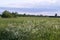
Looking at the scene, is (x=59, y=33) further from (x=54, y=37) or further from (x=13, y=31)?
(x=13, y=31)

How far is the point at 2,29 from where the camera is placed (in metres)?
13.9

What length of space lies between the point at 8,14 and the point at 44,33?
40488 mm

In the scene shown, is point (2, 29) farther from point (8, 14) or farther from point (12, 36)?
point (8, 14)

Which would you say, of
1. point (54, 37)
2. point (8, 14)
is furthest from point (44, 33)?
point (8, 14)

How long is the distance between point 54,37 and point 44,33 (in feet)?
1.99

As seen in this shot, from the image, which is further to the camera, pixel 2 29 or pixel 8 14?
pixel 8 14

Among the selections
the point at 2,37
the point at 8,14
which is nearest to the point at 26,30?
the point at 2,37

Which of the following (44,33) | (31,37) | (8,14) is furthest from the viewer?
(8,14)

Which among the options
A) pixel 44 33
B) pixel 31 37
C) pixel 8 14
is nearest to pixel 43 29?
pixel 44 33

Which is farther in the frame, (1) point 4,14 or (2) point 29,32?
(1) point 4,14

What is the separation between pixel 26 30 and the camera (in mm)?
13281

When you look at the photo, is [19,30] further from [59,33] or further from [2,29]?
[59,33]

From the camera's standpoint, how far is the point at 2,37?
12898 millimetres

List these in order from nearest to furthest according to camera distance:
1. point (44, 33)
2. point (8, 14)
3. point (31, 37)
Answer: point (31, 37) → point (44, 33) → point (8, 14)
